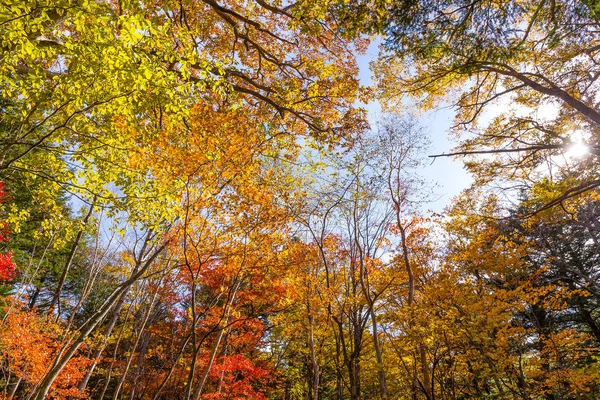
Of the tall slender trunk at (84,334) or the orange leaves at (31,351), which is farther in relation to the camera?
the orange leaves at (31,351)

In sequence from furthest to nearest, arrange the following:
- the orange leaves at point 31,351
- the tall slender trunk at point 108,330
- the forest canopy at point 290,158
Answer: the orange leaves at point 31,351 → the tall slender trunk at point 108,330 → the forest canopy at point 290,158

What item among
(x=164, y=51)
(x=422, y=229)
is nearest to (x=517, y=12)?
(x=164, y=51)

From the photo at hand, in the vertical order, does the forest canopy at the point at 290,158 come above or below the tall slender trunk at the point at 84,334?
above

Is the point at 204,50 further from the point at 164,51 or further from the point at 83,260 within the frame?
the point at 83,260

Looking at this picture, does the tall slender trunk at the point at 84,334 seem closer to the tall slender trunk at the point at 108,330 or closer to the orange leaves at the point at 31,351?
the tall slender trunk at the point at 108,330

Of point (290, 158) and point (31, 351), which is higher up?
point (290, 158)

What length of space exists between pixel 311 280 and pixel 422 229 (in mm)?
4586

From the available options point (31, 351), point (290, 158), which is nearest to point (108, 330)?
point (31, 351)

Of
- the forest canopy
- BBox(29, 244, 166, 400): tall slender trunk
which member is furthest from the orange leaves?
BBox(29, 244, 166, 400): tall slender trunk

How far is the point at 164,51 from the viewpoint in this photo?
14.2 ft

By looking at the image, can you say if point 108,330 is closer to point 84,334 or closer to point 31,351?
point 31,351

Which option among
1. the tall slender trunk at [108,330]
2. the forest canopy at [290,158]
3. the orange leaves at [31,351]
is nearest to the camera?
the forest canopy at [290,158]

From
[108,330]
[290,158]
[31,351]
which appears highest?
[290,158]

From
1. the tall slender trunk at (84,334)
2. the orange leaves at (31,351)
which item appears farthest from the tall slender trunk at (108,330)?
the tall slender trunk at (84,334)
